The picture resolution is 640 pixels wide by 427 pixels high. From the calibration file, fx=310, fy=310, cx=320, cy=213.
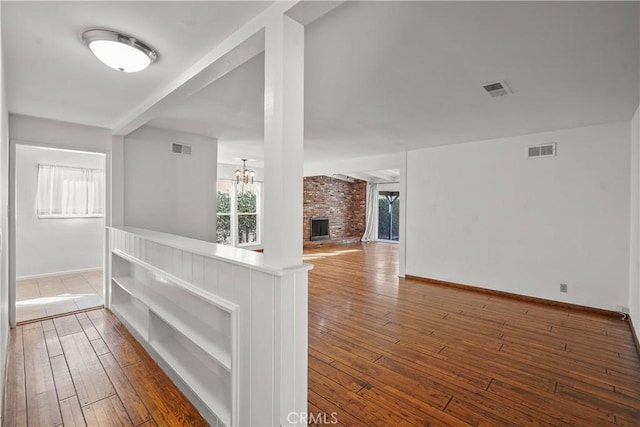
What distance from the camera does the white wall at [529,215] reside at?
A: 3.78 metres

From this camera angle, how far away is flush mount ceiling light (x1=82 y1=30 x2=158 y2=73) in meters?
1.77

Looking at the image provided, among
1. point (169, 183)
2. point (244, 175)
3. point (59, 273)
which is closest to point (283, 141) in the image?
point (169, 183)

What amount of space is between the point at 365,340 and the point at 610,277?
3.23 metres

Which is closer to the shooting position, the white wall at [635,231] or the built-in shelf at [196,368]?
the built-in shelf at [196,368]

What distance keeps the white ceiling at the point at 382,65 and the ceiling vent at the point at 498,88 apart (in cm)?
6

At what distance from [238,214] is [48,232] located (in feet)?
12.6

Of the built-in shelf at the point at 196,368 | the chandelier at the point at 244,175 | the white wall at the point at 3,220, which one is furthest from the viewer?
the chandelier at the point at 244,175

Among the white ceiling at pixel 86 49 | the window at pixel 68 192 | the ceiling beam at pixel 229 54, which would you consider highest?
the white ceiling at pixel 86 49

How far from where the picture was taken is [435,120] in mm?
3701

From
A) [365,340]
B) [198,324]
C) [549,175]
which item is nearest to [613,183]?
[549,175]

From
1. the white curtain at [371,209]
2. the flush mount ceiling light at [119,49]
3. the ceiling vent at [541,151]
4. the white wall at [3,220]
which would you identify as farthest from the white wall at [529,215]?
the white curtain at [371,209]

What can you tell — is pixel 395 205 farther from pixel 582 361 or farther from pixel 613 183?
pixel 582 361

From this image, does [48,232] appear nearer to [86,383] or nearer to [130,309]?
[130,309]

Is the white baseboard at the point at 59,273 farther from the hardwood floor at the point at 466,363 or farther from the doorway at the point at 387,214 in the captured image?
the doorway at the point at 387,214
